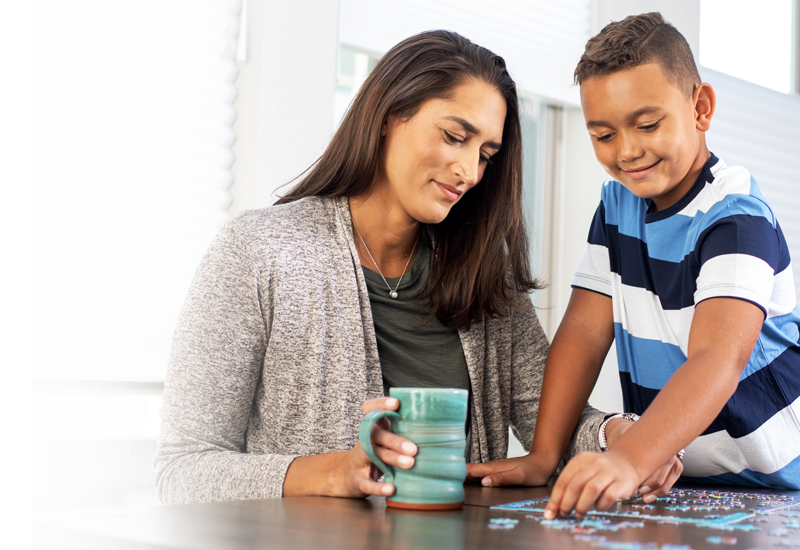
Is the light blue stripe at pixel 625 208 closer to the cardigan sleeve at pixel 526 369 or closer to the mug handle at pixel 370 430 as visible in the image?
the cardigan sleeve at pixel 526 369

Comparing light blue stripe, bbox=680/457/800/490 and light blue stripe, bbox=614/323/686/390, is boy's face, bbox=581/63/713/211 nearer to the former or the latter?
light blue stripe, bbox=614/323/686/390

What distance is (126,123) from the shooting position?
196 centimetres

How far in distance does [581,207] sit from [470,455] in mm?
1986

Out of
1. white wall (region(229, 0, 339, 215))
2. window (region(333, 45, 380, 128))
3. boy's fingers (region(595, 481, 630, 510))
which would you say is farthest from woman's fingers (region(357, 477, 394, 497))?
window (region(333, 45, 380, 128))

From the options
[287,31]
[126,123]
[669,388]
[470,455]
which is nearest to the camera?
[669,388]

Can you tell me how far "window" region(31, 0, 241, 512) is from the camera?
1.86 metres

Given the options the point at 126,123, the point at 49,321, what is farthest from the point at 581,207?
the point at 49,321

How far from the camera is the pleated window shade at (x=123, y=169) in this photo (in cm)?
185

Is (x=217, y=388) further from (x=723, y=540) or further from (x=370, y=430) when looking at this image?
(x=723, y=540)

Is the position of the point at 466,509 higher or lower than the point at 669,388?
lower

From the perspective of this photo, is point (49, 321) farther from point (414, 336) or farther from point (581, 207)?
point (581, 207)

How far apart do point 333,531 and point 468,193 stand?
3.26ft

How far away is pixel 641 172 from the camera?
4.04 ft

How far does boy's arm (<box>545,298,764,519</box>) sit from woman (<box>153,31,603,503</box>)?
0.31 metres
